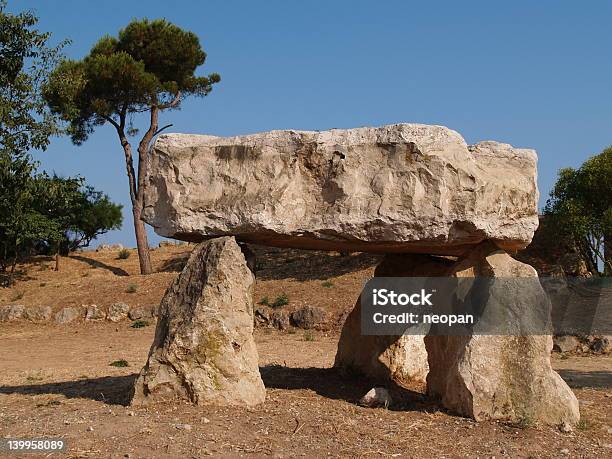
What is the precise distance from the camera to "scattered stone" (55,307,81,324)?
19.5m

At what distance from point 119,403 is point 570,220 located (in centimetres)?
1638

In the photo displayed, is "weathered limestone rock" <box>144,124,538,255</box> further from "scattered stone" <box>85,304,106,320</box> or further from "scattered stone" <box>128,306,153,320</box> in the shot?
"scattered stone" <box>85,304,106,320</box>

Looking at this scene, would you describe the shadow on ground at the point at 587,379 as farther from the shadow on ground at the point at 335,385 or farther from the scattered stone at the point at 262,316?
the scattered stone at the point at 262,316

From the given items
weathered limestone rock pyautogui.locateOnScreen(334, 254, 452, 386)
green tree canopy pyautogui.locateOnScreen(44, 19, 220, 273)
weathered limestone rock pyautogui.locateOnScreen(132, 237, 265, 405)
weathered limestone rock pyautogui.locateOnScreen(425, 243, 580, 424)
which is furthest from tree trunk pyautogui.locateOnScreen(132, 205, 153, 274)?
weathered limestone rock pyautogui.locateOnScreen(425, 243, 580, 424)

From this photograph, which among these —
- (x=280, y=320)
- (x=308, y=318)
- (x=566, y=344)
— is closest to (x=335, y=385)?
(x=566, y=344)

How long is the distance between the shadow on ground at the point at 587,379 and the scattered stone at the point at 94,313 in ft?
42.7

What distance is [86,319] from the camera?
64.2 ft

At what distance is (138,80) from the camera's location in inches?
1022

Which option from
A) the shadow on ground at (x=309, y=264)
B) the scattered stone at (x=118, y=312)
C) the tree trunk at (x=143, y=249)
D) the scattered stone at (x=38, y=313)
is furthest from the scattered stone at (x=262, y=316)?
the tree trunk at (x=143, y=249)

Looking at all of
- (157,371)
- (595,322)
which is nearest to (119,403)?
(157,371)

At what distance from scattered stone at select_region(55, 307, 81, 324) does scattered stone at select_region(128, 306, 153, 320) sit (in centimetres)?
162

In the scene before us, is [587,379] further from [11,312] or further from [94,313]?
[11,312]

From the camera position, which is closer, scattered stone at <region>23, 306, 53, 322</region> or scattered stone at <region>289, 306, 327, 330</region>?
scattered stone at <region>289, 306, 327, 330</region>

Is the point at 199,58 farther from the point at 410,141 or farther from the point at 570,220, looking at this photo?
the point at 410,141
